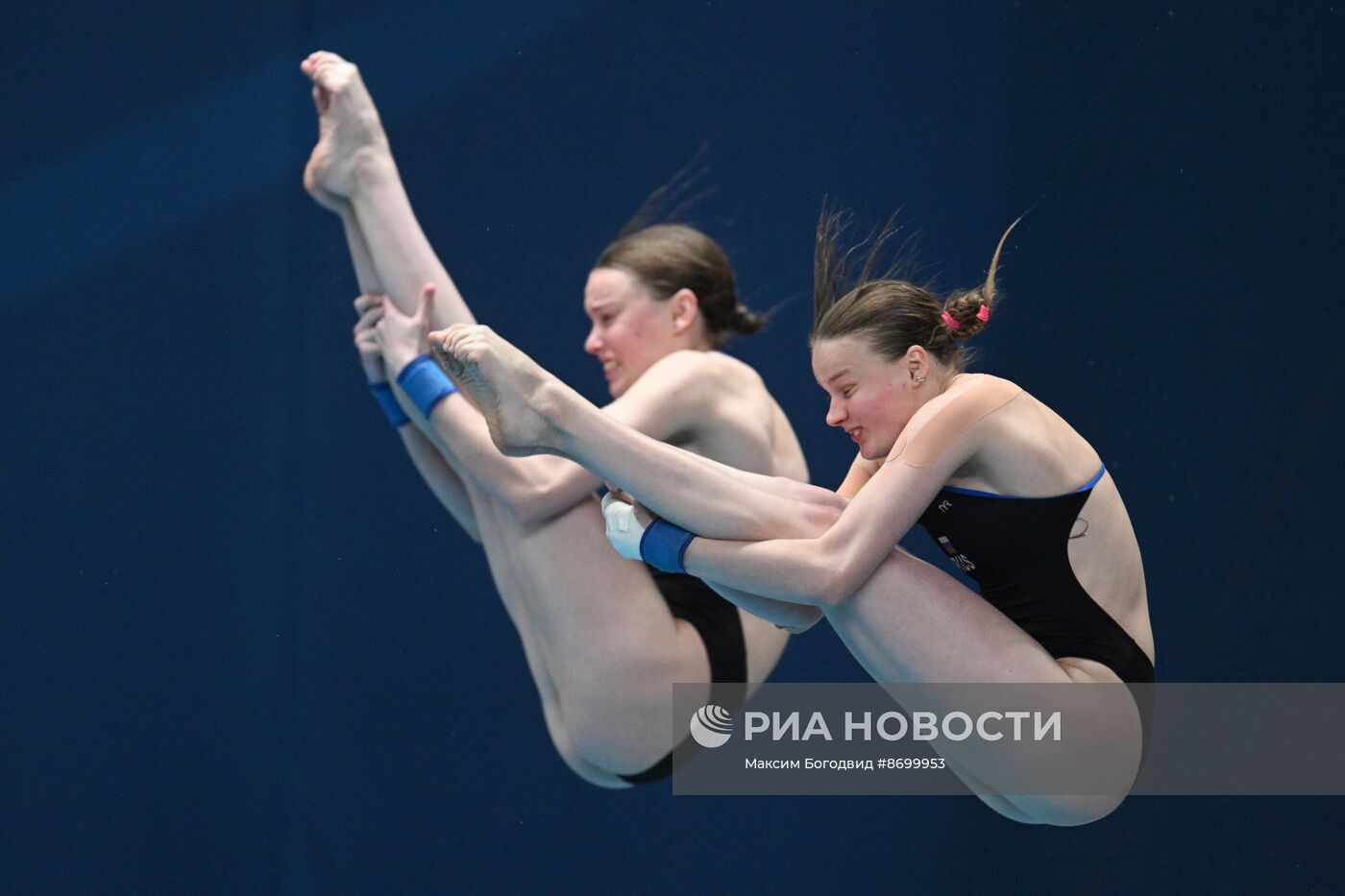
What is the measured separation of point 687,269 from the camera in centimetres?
266

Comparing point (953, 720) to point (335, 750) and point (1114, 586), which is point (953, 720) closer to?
point (1114, 586)

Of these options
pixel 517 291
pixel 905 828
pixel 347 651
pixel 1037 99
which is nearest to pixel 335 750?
pixel 347 651

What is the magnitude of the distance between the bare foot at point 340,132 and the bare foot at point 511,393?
71 centimetres

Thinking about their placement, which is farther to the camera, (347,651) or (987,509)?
(347,651)

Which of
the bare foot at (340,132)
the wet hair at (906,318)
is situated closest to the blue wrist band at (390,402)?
the bare foot at (340,132)

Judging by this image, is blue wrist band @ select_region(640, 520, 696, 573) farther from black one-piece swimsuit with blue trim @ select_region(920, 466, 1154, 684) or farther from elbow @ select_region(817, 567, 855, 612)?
black one-piece swimsuit with blue trim @ select_region(920, 466, 1154, 684)

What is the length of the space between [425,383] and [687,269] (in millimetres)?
544

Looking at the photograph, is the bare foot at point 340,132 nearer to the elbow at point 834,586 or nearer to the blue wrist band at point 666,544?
the blue wrist band at point 666,544

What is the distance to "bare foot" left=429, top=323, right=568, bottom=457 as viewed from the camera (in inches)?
76.5

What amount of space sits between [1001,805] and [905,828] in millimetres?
1358

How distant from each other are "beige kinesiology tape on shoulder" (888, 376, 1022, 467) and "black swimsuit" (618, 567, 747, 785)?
27.7 inches

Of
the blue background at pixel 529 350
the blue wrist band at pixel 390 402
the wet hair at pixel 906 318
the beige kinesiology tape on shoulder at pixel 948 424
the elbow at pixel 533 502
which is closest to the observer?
the beige kinesiology tape on shoulder at pixel 948 424

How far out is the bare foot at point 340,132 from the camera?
2.54 m

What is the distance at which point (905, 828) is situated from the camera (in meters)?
3.44
